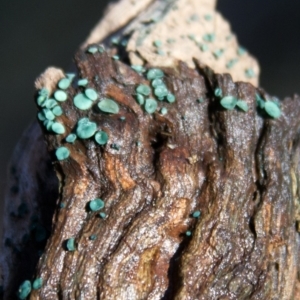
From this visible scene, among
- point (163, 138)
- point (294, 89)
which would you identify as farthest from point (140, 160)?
point (294, 89)

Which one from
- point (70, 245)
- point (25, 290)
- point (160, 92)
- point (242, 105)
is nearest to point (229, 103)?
point (242, 105)

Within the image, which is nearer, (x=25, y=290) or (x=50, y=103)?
(x=25, y=290)

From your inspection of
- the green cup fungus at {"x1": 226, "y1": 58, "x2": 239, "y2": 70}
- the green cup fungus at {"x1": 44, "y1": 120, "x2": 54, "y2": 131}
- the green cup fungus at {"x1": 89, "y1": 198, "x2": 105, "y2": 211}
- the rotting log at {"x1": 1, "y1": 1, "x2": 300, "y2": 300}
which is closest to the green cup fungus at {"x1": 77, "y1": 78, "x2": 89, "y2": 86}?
the rotting log at {"x1": 1, "y1": 1, "x2": 300, "y2": 300}

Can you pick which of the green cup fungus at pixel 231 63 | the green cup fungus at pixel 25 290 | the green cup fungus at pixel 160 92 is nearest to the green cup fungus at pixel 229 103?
the green cup fungus at pixel 160 92

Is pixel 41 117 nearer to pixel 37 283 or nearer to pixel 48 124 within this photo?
pixel 48 124

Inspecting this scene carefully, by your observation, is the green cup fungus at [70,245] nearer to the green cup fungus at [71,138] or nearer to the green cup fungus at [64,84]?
the green cup fungus at [71,138]

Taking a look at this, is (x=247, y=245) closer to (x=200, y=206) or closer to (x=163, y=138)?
(x=200, y=206)
